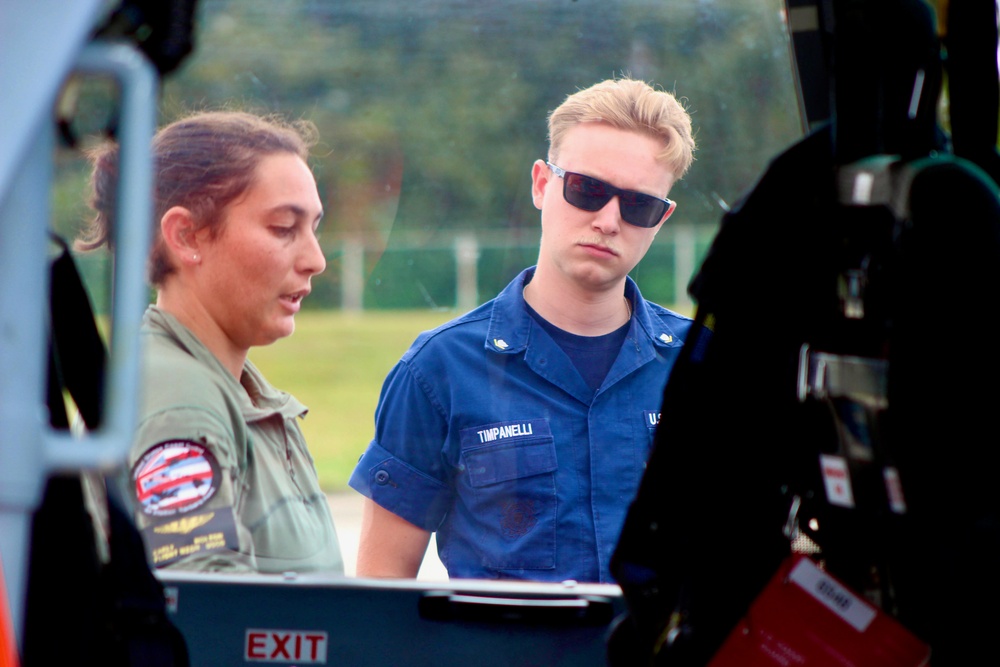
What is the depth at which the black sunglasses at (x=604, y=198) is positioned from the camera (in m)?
2.09

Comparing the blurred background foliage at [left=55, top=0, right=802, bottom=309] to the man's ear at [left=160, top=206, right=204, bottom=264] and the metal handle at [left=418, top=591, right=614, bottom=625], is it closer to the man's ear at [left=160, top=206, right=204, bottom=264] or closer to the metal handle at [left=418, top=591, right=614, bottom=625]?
the man's ear at [left=160, top=206, right=204, bottom=264]

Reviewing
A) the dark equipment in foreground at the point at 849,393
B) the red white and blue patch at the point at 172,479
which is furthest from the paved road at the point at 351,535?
the dark equipment in foreground at the point at 849,393

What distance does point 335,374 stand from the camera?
2.09 meters

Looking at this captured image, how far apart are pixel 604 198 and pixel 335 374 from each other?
0.59 meters

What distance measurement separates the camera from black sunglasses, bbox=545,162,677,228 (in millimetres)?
2088

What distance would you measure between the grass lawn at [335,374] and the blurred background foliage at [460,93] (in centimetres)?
6

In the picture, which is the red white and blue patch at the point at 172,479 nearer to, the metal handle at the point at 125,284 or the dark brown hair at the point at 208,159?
the dark brown hair at the point at 208,159

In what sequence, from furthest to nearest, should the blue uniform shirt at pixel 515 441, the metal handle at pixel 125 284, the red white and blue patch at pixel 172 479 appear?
the blue uniform shirt at pixel 515 441, the red white and blue patch at pixel 172 479, the metal handle at pixel 125 284

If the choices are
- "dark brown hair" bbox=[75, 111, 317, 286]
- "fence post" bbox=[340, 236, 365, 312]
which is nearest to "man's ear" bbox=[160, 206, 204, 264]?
"dark brown hair" bbox=[75, 111, 317, 286]

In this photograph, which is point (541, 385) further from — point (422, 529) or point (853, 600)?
point (853, 600)

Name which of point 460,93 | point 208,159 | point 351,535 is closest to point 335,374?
point 351,535

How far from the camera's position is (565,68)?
2133 mm

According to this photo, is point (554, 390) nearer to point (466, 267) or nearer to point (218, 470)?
point (466, 267)

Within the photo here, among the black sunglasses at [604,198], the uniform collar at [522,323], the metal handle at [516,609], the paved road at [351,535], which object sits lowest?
the metal handle at [516,609]
